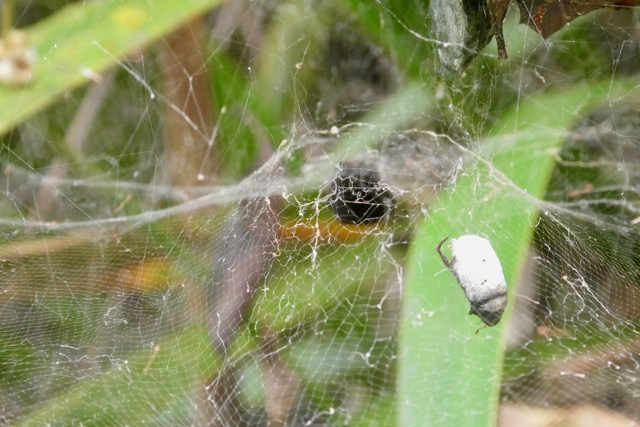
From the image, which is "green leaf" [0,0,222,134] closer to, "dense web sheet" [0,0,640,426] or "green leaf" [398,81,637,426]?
"dense web sheet" [0,0,640,426]

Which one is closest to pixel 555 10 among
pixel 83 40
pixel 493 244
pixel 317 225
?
pixel 493 244

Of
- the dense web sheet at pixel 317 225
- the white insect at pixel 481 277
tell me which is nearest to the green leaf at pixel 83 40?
the dense web sheet at pixel 317 225

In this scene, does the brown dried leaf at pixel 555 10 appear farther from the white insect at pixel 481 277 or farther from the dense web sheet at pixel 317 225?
the white insect at pixel 481 277

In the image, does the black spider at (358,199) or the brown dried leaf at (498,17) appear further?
the black spider at (358,199)

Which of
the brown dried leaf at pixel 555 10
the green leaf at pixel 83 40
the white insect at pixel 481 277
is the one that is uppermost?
the green leaf at pixel 83 40

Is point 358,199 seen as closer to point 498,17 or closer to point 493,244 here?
point 493,244

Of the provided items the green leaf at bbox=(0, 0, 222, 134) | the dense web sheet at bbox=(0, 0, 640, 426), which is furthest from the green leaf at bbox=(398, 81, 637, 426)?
the green leaf at bbox=(0, 0, 222, 134)

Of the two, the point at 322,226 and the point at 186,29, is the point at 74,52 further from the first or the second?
the point at 322,226
